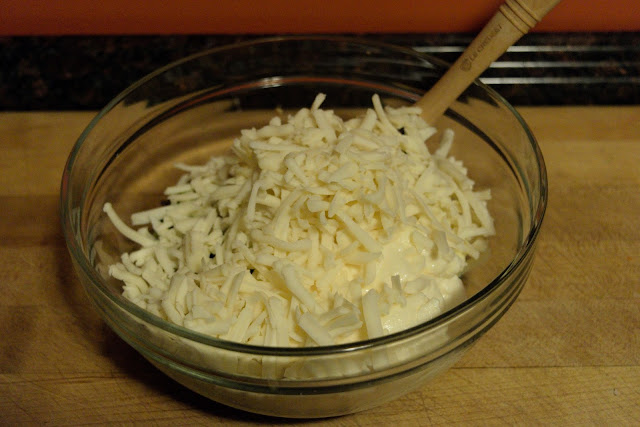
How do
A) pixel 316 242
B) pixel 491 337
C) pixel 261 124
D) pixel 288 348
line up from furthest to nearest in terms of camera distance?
1. pixel 261 124
2. pixel 491 337
3. pixel 316 242
4. pixel 288 348

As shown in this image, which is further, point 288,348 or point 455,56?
point 455,56

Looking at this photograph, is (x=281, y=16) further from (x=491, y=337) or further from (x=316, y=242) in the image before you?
(x=491, y=337)

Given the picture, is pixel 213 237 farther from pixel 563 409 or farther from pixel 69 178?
pixel 563 409

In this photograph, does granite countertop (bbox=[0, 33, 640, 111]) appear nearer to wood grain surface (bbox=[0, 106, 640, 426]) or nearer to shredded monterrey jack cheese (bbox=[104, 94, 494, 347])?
wood grain surface (bbox=[0, 106, 640, 426])

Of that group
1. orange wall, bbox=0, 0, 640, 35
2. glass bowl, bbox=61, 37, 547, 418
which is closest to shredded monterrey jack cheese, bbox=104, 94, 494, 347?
glass bowl, bbox=61, 37, 547, 418

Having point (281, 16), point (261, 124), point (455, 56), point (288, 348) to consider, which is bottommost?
point (288, 348)

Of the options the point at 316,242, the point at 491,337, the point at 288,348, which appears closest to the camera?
the point at 288,348

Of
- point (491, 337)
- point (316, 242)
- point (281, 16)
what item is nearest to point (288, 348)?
point (316, 242)
